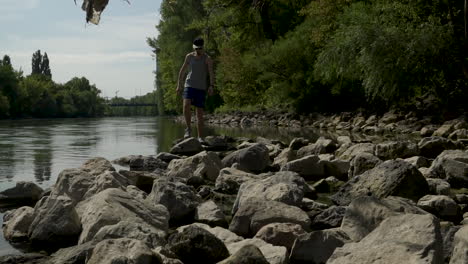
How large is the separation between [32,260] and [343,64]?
16.8 metres

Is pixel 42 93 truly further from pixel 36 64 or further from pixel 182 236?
pixel 182 236

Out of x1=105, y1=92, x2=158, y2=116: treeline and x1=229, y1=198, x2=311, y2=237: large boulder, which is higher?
x1=229, y1=198, x2=311, y2=237: large boulder

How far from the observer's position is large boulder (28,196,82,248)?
395cm

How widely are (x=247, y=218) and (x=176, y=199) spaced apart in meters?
0.75

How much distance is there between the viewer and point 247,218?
4141 mm

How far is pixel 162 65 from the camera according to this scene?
51.8m

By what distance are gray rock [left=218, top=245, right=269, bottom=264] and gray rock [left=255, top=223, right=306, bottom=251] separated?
550 millimetres

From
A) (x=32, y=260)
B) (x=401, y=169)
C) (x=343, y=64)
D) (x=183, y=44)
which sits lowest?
(x=32, y=260)

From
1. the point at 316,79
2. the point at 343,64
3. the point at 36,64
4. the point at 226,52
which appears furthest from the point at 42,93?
the point at 343,64

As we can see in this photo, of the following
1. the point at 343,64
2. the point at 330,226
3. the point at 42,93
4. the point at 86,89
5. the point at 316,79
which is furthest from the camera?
the point at 86,89

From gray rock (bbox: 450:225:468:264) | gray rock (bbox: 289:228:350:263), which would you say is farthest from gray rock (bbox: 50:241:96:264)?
gray rock (bbox: 450:225:468:264)

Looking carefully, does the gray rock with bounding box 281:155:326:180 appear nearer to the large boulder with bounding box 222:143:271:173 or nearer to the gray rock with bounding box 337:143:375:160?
the large boulder with bounding box 222:143:271:173

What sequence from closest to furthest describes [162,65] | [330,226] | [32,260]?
1. [32,260]
2. [330,226]
3. [162,65]

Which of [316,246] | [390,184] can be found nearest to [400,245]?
[316,246]
